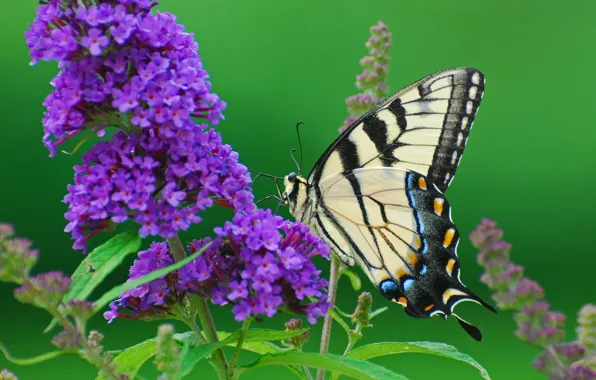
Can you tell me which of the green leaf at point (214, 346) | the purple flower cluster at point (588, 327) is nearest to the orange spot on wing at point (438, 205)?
the green leaf at point (214, 346)

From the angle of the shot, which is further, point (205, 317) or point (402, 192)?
point (402, 192)

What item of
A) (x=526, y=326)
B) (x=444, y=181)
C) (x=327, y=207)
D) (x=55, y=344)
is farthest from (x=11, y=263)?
(x=444, y=181)

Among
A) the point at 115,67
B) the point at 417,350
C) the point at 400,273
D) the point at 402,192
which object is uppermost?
the point at 115,67

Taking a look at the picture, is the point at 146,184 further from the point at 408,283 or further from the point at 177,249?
the point at 408,283

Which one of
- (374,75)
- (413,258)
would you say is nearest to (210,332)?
(413,258)

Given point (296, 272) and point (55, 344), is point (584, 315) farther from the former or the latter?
point (55, 344)

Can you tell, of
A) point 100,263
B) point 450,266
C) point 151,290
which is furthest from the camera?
point 450,266
